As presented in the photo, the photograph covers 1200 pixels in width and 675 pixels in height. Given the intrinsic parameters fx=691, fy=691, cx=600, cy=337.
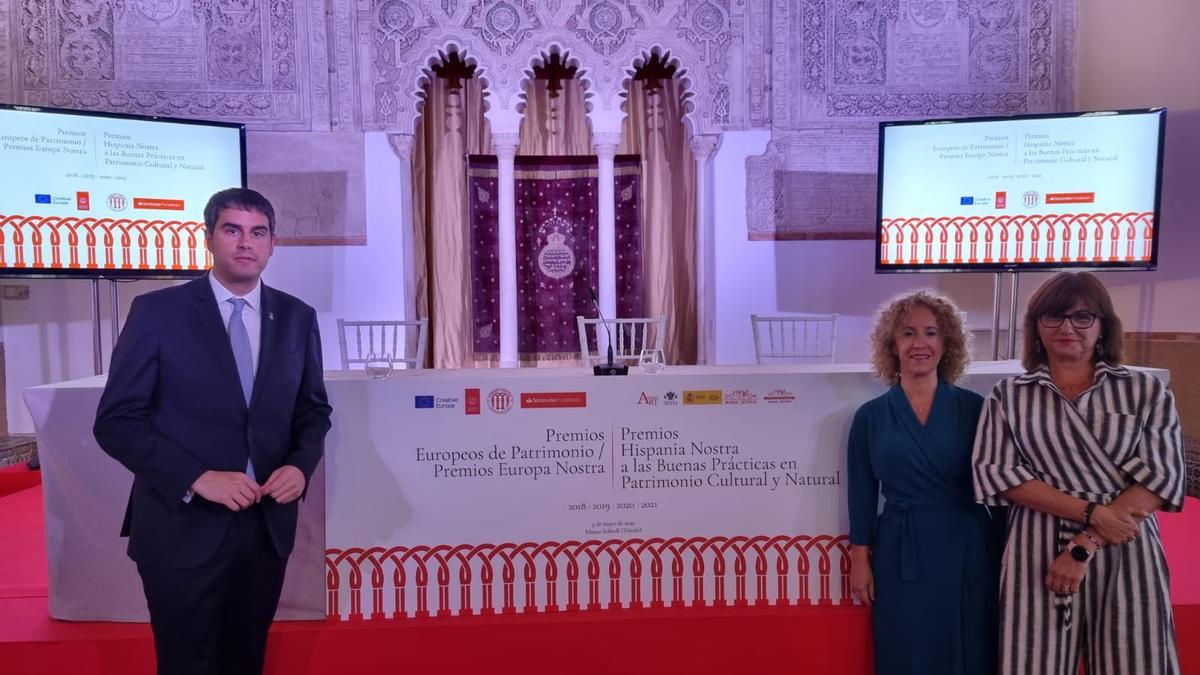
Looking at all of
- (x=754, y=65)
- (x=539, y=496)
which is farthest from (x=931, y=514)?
(x=754, y=65)

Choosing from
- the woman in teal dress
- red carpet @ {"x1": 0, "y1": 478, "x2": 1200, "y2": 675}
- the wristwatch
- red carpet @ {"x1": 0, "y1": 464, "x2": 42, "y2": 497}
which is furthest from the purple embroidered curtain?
the wristwatch

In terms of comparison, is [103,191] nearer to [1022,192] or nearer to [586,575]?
[586,575]

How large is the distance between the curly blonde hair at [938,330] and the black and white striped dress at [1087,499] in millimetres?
150

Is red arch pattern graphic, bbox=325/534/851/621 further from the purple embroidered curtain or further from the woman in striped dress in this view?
the purple embroidered curtain

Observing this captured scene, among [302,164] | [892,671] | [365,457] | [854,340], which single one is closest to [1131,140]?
A: [854,340]

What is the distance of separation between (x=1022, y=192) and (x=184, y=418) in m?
3.79

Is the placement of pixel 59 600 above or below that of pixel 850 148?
below

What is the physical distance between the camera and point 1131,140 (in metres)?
3.34

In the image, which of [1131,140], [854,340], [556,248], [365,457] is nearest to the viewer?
[365,457]

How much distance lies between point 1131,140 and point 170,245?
4701mm

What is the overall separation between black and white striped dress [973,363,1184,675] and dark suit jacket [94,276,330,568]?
1.41m

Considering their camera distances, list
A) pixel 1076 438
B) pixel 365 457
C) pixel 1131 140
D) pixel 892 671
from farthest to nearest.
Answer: pixel 1131 140, pixel 365 457, pixel 892 671, pixel 1076 438

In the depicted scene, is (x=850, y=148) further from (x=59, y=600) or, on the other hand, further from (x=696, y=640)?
(x=59, y=600)

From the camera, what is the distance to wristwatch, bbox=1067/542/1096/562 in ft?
4.31
